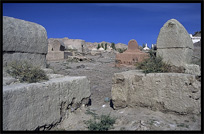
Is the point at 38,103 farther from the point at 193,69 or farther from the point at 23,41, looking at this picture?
the point at 193,69

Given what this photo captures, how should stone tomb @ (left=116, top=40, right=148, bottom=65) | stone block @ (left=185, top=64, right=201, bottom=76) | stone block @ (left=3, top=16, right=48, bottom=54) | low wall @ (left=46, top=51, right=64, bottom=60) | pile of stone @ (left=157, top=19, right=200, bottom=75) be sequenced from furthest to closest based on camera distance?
low wall @ (left=46, top=51, right=64, bottom=60)
stone tomb @ (left=116, top=40, right=148, bottom=65)
pile of stone @ (left=157, top=19, right=200, bottom=75)
stone block @ (left=185, top=64, right=201, bottom=76)
stone block @ (left=3, top=16, right=48, bottom=54)

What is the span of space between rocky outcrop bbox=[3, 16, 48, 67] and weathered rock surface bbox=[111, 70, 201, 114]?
6.07 ft

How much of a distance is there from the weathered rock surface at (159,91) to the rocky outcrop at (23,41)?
1.85m

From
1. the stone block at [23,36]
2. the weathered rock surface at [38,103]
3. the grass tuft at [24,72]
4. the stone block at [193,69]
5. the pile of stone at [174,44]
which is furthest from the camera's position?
the pile of stone at [174,44]

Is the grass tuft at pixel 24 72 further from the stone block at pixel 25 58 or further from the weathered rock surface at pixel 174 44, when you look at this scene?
the weathered rock surface at pixel 174 44

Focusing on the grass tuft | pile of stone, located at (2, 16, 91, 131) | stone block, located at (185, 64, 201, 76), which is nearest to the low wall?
pile of stone, located at (2, 16, 91, 131)

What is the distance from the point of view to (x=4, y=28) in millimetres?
3547

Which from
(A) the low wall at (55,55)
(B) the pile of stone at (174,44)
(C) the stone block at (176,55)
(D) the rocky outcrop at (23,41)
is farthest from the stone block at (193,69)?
(A) the low wall at (55,55)

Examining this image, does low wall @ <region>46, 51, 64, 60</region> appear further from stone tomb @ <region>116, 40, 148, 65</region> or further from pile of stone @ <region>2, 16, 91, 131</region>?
pile of stone @ <region>2, 16, 91, 131</region>

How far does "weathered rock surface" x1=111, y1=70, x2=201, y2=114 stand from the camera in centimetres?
379

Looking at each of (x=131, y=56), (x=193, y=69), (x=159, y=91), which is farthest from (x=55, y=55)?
(x=193, y=69)

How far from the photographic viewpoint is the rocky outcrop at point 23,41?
365 cm

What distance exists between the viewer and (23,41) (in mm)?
3988

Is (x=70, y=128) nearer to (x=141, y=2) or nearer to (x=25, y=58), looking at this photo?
(x=25, y=58)
